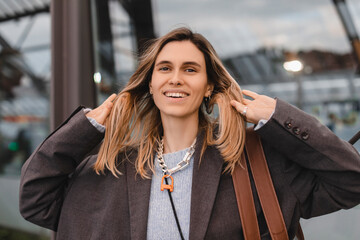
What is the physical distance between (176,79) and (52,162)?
614 mm

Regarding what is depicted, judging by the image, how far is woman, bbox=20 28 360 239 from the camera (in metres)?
1.41

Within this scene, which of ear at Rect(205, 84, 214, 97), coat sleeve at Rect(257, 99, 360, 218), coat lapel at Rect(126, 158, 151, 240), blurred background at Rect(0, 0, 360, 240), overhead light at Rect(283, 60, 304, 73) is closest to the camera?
coat sleeve at Rect(257, 99, 360, 218)

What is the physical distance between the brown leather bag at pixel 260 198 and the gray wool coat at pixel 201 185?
4cm

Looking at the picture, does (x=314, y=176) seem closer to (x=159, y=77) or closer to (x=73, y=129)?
(x=159, y=77)

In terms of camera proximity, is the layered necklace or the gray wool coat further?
the layered necklace

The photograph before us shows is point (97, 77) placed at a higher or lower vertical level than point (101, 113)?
higher

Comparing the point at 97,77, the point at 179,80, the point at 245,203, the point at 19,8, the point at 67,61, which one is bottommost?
the point at 245,203

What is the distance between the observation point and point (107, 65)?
300cm

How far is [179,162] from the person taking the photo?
5.30 feet

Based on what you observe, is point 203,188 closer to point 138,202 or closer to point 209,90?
point 138,202

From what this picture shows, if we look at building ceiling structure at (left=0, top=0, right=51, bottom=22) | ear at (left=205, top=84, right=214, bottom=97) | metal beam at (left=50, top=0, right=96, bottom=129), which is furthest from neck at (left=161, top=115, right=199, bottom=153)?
building ceiling structure at (left=0, top=0, right=51, bottom=22)

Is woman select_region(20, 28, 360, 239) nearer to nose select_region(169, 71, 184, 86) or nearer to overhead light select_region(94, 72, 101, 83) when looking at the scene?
nose select_region(169, 71, 184, 86)

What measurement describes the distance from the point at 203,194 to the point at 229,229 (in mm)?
164

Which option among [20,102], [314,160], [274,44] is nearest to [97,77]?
[20,102]
